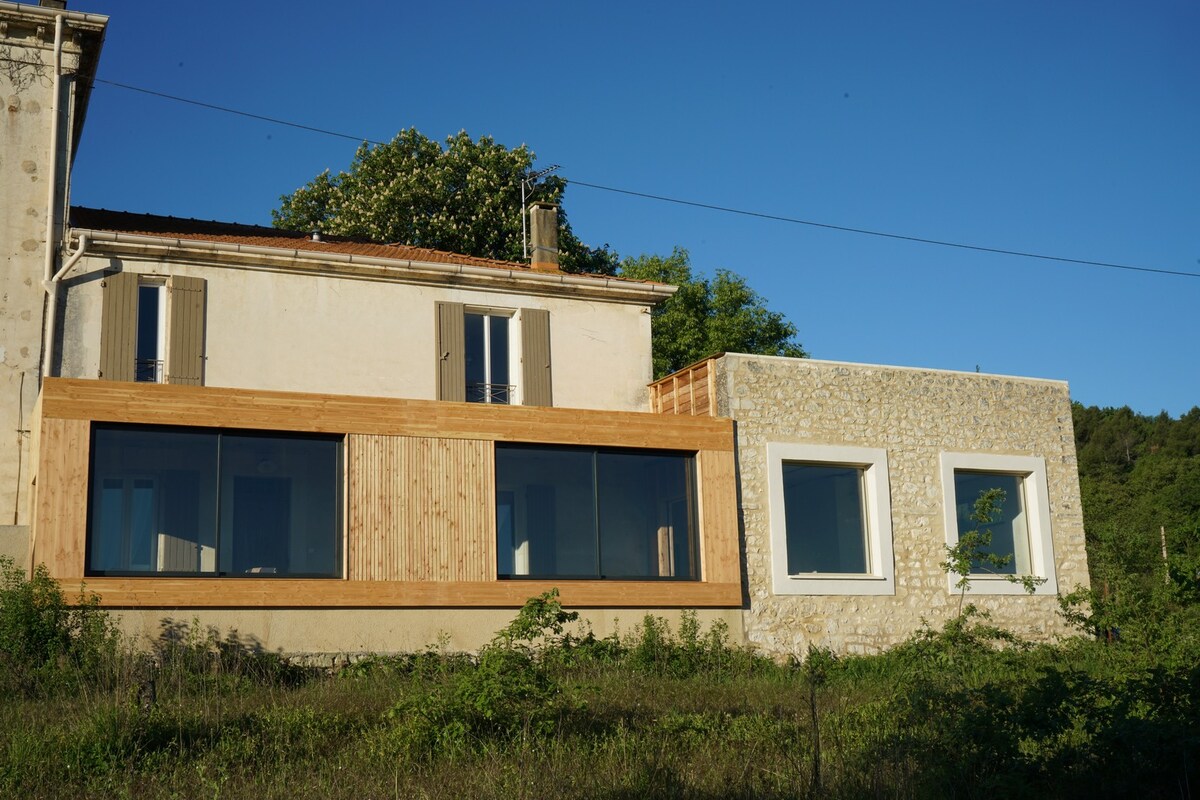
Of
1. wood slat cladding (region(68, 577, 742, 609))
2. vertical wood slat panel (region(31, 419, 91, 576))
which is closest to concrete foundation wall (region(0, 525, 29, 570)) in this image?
vertical wood slat panel (region(31, 419, 91, 576))

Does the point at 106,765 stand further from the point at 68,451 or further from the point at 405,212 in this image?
the point at 405,212

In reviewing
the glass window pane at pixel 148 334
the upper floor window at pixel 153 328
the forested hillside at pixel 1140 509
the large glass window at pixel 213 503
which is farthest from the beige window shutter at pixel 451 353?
the forested hillside at pixel 1140 509

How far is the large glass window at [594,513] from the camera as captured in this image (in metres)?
19.4

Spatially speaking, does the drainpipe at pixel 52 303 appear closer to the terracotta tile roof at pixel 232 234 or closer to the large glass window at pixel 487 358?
the terracotta tile roof at pixel 232 234

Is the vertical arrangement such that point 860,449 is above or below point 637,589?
above

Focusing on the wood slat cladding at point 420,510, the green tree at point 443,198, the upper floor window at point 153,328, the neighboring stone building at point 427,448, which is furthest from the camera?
the green tree at point 443,198

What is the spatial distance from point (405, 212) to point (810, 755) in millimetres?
25583

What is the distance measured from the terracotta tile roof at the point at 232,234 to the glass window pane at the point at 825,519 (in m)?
6.08

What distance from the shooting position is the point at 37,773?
10.5m

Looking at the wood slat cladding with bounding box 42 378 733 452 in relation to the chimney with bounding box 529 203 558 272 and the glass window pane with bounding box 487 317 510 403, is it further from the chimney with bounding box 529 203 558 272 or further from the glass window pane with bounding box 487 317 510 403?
the chimney with bounding box 529 203 558 272

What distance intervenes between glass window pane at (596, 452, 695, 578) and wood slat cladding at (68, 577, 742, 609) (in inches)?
18.3

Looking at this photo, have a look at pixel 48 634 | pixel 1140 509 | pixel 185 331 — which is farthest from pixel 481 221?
pixel 1140 509

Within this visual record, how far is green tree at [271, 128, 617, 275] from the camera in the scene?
34.5 m

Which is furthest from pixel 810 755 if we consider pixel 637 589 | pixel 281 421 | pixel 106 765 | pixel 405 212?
pixel 405 212
